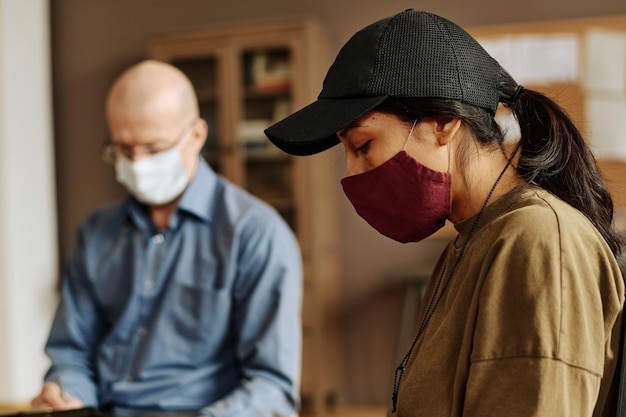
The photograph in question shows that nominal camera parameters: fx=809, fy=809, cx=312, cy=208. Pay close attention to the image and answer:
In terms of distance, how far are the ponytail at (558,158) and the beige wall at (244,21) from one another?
353cm

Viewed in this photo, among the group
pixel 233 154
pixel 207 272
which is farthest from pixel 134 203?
pixel 233 154

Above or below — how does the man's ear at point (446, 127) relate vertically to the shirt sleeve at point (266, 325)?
above

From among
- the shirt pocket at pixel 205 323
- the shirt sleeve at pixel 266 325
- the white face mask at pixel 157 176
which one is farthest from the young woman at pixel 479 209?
the white face mask at pixel 157 176

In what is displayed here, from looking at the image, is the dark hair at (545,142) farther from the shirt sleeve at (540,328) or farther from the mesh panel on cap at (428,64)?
the shirt sleeve at (540,328)

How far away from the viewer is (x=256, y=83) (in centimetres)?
453

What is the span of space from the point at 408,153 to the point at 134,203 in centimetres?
120

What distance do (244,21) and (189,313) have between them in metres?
3.35

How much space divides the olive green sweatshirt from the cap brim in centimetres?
20

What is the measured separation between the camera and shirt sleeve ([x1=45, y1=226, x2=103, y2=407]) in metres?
1.87

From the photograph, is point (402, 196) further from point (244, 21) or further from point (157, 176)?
point (244, 21)

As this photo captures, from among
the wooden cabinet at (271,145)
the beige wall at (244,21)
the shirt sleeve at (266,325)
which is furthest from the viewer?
the beige wall at (244,21)

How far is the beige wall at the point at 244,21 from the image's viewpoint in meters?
4.52

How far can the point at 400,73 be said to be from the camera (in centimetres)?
93

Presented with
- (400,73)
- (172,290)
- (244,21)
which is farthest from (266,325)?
(244,21)
